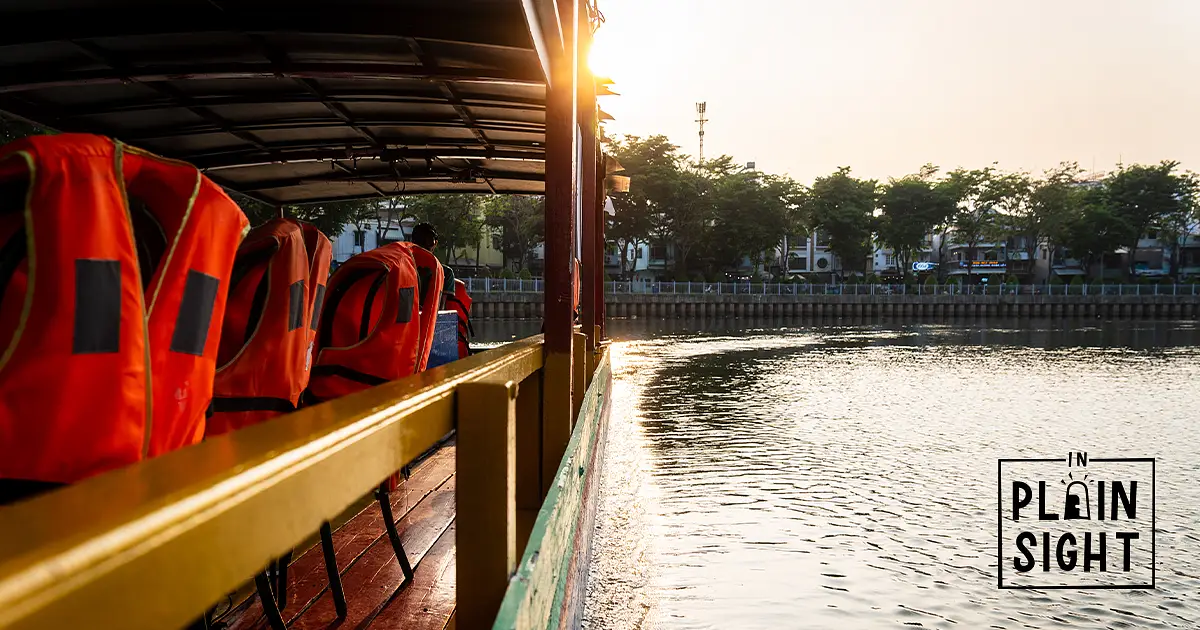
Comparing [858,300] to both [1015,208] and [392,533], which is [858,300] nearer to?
[1015,208]

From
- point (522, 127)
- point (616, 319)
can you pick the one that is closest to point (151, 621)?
point (522, 127)

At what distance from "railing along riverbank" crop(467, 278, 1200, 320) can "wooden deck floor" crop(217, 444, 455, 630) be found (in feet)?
110

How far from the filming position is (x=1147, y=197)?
57.1 meters

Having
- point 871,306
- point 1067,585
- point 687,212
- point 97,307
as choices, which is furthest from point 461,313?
point 687,212

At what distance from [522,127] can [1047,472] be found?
20.5 ft

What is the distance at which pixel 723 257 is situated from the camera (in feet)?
171

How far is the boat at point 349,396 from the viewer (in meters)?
0.74

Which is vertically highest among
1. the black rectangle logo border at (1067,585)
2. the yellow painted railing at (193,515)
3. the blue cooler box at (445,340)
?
the yellow painted railing at (193,515)

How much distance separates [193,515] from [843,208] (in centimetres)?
5619

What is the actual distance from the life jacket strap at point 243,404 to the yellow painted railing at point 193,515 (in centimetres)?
72

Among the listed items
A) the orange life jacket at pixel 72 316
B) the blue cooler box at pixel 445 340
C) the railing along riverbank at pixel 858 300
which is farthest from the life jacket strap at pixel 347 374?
the railing along riverbank at pixel 858 300

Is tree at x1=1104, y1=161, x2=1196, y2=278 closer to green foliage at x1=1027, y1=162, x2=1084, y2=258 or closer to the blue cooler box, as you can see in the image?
green foliage at x1=1027, y1=162, x2=1084, y2=258

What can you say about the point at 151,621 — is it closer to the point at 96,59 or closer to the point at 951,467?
the point at 96,59

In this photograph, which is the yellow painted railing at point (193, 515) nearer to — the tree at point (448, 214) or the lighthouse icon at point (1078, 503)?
the lighthouse icon at point (1078, 503)
